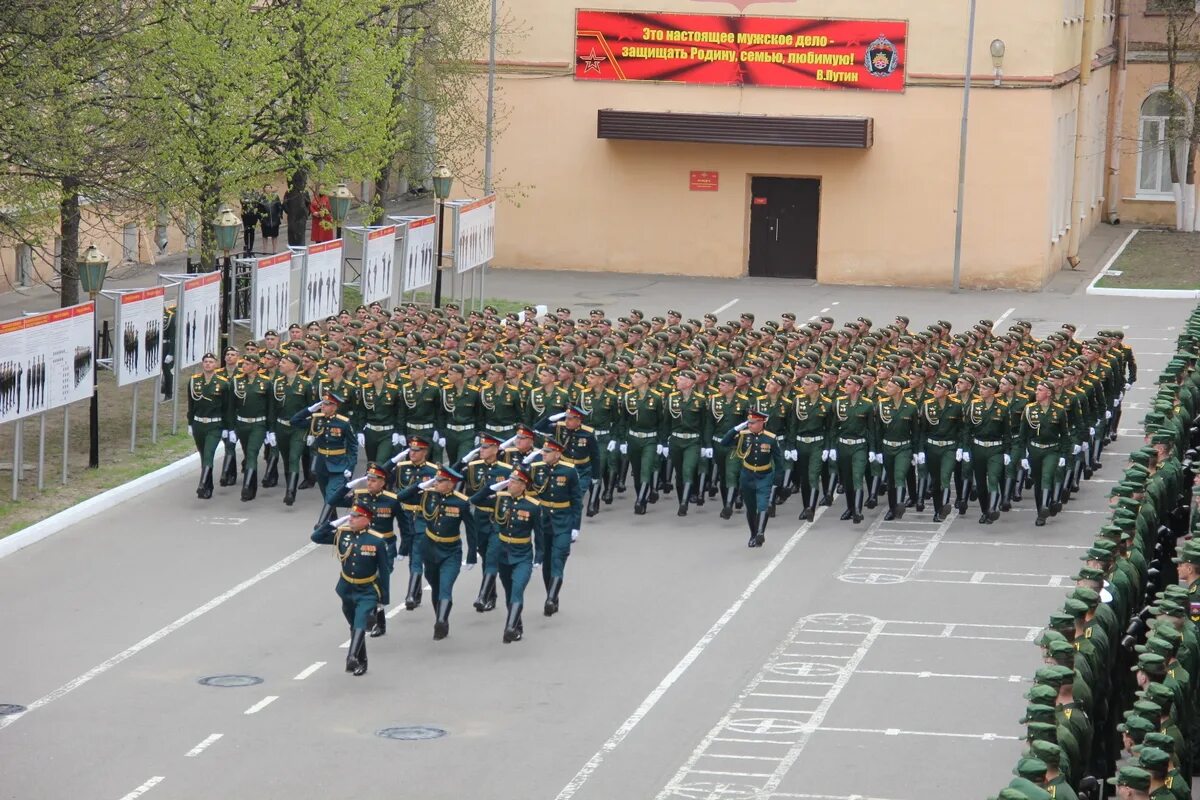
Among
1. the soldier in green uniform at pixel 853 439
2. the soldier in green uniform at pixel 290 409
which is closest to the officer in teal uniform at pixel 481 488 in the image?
the soldier in green uniform at pixel 290 409

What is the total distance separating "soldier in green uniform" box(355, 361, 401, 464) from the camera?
2320 cm

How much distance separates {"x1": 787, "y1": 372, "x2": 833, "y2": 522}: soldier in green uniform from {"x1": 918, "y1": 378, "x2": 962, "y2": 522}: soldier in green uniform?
1085 millimetres

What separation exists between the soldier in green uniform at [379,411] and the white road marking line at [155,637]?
2.45 m

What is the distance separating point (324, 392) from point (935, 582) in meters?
7.16

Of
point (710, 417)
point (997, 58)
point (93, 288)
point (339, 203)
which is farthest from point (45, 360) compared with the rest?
point (997, 58)

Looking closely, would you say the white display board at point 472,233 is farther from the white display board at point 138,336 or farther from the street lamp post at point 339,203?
the white display board at point 138,336

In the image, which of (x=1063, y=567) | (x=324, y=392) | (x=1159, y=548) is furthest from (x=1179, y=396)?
(x=324, y=392)

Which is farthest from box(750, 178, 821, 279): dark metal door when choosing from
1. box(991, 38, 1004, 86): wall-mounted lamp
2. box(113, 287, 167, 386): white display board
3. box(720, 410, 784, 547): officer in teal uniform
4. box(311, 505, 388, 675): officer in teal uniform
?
box(311, 505, 388, 675): officer in teal uniform

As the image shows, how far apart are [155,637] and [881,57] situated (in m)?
26.6

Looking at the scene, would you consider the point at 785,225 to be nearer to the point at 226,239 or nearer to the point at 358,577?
the point at 226,239

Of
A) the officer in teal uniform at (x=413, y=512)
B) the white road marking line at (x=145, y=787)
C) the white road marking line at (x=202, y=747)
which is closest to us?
the white road marking line at (x=145, y=787)

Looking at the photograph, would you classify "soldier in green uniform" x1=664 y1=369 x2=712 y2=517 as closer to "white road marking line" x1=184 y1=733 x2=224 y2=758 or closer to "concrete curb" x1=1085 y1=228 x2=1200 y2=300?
"white road marking line" x1=184 y1=733 x2=224 y2=758

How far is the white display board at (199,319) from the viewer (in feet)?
84.6

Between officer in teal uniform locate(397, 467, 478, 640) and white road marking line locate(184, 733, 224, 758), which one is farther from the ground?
officer in teal uniform locate(397, 467, 478, 640)
